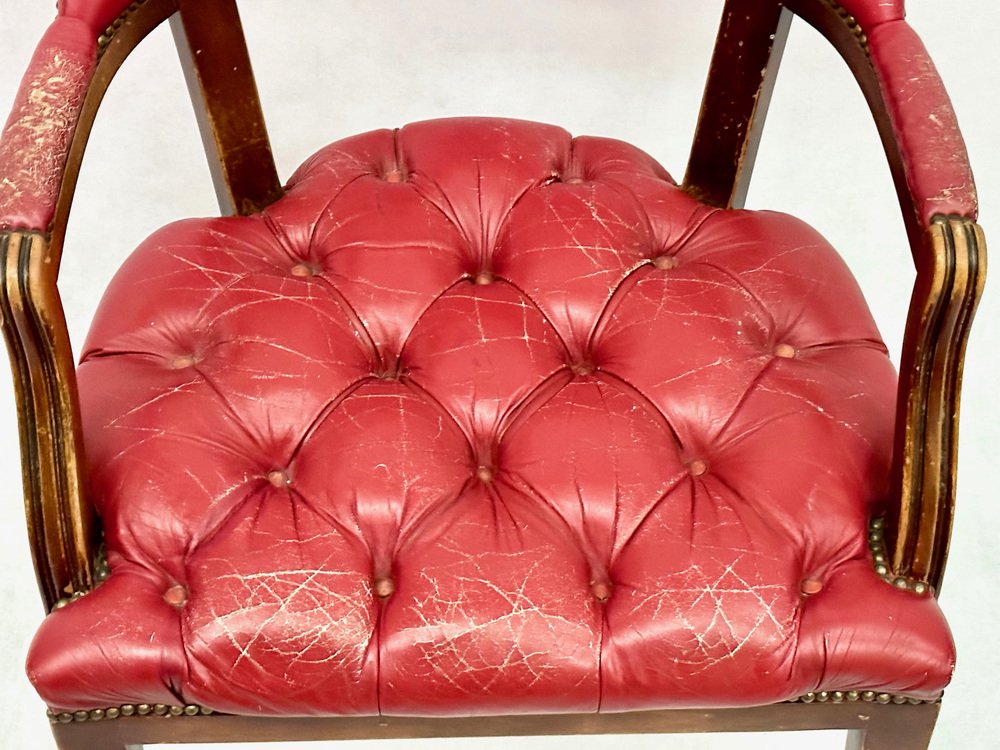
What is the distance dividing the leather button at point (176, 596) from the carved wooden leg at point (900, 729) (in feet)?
1.55

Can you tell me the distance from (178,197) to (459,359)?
0.79 meters

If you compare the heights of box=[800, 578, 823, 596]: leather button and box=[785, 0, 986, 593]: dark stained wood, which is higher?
box=[785, 0, 986, 593]: dark stained wood

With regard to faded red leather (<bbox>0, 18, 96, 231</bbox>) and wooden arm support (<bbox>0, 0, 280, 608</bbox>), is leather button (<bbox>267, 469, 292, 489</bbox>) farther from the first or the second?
faded red leather (<bbox>0, 18, 96, 231</bbox>)

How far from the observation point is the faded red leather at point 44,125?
0.82 meters

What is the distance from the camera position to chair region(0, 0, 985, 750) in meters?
0.88

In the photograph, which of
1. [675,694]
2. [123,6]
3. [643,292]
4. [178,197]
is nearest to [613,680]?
[675,694]

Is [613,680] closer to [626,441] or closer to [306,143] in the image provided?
[626,441]

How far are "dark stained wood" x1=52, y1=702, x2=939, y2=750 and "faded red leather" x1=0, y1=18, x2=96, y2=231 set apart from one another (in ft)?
1.16

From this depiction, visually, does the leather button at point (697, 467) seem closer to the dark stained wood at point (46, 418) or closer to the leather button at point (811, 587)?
the leather button at point (811, 587)

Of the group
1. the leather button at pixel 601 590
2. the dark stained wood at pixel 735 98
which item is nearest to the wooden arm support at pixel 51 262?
the leather button at pixel 601 590

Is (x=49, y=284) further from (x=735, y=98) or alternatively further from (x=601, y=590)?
(x=735, y=98)

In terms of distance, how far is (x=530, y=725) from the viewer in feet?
3.13

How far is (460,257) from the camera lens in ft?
3.53

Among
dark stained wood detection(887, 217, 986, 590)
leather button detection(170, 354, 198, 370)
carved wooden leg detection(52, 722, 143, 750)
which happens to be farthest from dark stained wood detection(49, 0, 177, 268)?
dark stained wood detection(887, 217, 986, 590)
